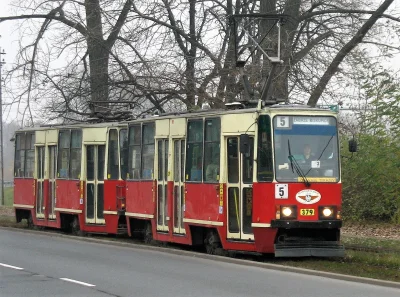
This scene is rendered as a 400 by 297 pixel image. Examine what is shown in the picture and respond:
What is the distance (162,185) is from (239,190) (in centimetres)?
384

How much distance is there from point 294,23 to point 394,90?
6.35m

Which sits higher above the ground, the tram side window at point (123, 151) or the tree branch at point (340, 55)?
the tree branch at point (340, 55)

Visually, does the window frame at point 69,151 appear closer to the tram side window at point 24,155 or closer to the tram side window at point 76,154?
the tram side window at point 76,154

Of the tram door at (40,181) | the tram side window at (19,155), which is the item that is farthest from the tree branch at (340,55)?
the tram side window at (19,155)

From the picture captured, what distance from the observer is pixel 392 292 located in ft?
46.5

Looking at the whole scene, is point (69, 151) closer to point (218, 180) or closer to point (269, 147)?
point (218, 180)

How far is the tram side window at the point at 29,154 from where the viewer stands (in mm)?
31156

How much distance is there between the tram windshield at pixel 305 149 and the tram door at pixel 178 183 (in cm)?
370

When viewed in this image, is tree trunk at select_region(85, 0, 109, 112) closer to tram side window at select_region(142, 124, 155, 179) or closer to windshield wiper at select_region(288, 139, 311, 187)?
tram side window at select_region(142, 124, 155, 179)

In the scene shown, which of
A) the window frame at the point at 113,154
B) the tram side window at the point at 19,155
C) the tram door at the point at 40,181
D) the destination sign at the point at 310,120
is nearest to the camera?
the destination sign at the point at 310,120

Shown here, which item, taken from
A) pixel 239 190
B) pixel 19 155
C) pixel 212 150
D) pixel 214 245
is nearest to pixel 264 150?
pixel 239 190

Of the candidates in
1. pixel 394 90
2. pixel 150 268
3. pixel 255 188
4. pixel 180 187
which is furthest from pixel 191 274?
pixel 394 90

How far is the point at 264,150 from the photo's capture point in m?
19.2

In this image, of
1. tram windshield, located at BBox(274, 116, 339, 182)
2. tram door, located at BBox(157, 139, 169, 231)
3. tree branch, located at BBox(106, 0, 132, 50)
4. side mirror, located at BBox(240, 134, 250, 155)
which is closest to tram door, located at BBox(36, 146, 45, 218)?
tree branch, located at BBox(106, 0, 132, 50)
